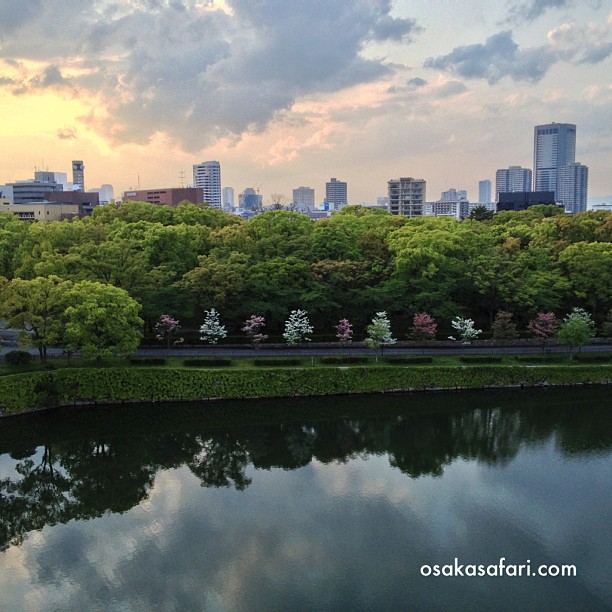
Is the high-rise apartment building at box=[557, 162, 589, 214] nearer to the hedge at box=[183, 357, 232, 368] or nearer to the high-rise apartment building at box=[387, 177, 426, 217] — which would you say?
the high-rise apartment building at box=[387, 177, 426, 217]

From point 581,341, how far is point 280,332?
17843 mm

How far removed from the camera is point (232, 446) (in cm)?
2694

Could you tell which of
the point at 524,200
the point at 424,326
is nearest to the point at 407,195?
the point at 524,200

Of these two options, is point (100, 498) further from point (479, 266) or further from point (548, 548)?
point (479, 266)

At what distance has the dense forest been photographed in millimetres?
35656

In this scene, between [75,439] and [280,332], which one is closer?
[75,439]

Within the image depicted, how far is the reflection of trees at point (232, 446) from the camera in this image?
23.0 metres

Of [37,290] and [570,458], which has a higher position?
[37,290]

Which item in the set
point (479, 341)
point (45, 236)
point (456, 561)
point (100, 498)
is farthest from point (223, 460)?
point (45, 236)

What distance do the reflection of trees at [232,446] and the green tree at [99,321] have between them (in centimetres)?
331

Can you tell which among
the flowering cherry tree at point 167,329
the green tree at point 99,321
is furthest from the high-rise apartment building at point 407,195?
the green tree at point 99,321

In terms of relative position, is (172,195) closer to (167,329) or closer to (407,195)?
(407,195)

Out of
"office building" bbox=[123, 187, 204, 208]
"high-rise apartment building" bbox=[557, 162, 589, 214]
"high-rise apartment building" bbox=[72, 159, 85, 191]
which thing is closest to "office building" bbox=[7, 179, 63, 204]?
"office building" bbox=[123, 187, 204, 208]

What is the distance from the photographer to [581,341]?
3431 centimetres
